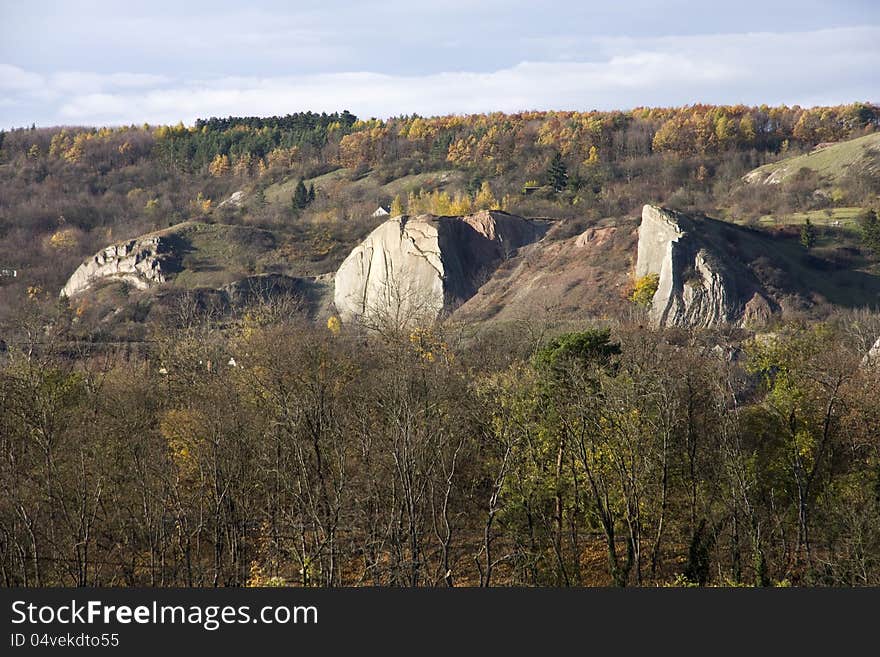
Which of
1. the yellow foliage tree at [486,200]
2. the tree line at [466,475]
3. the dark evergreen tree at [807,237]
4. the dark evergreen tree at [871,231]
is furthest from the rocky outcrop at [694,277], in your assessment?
the yellow foliage tree at [486,200]

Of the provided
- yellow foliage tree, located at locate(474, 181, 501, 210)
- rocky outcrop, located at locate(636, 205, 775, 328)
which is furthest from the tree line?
yellow foliage tree, located at locate(474, 181, 501, 210)

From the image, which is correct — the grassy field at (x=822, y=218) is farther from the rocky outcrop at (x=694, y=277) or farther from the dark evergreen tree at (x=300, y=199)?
the dark evergreen tree at (x=300, y=199)

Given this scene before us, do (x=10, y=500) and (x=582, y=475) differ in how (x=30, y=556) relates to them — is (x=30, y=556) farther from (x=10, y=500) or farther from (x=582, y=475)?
(x=582, y=475)

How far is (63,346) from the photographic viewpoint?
182ft

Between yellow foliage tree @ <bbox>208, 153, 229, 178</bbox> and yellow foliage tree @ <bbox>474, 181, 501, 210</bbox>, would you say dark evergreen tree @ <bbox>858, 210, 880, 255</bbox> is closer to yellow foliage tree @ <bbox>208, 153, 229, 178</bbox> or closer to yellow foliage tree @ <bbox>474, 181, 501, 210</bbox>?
yellow foliage tree @ <bbox>474, 181, 501, 210</bbox>

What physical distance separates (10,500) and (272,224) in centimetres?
7791

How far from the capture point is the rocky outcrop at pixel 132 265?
275 ft

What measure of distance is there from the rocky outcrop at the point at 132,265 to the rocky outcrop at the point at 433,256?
16.9m

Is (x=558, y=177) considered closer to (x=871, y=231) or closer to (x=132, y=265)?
(x=871, y=231)

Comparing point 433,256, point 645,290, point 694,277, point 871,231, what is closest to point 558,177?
point 433,256

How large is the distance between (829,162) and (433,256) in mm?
53492

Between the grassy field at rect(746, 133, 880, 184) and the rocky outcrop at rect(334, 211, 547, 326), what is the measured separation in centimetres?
3821

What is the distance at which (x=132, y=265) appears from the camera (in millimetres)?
85500

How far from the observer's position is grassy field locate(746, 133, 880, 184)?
3903 inches
